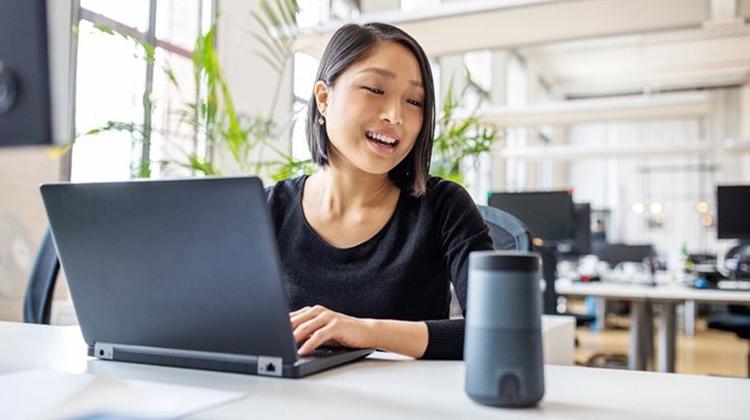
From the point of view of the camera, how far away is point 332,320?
1.02m

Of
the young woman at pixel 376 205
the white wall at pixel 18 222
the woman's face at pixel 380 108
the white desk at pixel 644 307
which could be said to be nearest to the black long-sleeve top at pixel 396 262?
the young woman at pixel 376 205

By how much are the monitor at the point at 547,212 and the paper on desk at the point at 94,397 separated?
12.2 feet

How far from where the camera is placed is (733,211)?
4.14 meters

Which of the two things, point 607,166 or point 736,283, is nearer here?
point 736,283

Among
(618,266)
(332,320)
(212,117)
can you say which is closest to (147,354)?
(332,320)

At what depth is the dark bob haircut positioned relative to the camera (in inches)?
52.8

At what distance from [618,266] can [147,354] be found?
645 centimetres

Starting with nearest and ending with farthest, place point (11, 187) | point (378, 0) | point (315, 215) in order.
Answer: point (315, 215) → point (11, 187) → point (378, 0)

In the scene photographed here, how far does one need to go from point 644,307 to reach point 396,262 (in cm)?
340

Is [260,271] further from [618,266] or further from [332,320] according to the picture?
[618,266]

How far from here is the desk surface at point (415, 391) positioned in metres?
0.72

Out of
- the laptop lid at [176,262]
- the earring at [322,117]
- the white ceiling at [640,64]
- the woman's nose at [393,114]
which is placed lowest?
the laptop lid at [176,262]

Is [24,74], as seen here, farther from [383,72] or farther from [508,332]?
[383,72]

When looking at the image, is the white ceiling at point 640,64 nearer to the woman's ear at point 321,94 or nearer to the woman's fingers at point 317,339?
the woman's ear at point 321,94
